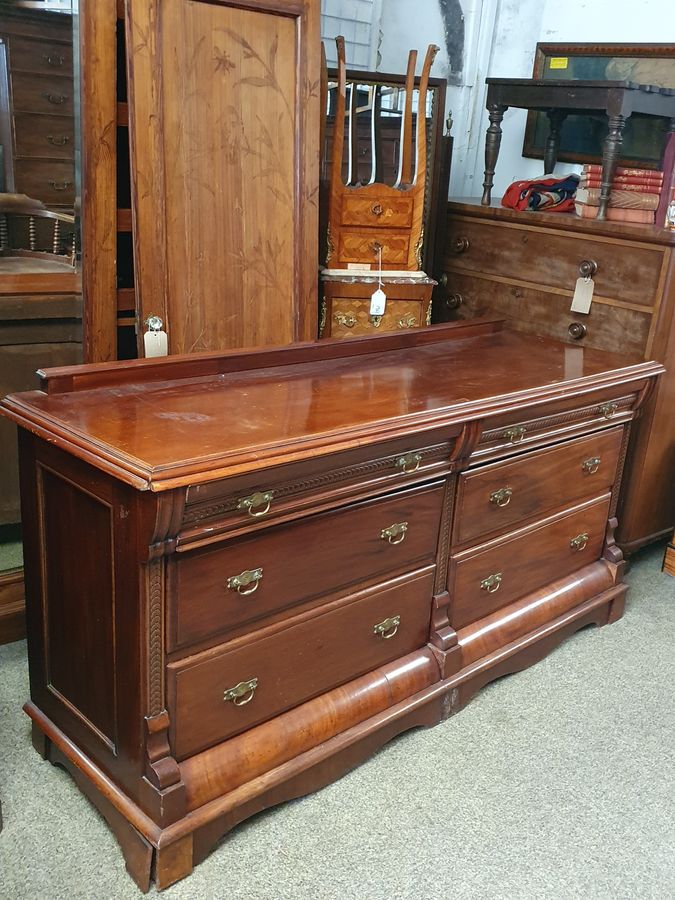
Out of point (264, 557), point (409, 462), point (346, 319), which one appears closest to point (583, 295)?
point (346, 319)

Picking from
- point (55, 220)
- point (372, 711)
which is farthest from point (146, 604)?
point (55, 220)

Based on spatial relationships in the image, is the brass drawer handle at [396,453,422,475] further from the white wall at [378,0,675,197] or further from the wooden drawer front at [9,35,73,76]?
the white wall at [378,0,675,197]

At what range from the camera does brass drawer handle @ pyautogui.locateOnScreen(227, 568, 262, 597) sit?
198 cm

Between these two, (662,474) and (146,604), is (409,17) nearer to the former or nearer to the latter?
(662,474)

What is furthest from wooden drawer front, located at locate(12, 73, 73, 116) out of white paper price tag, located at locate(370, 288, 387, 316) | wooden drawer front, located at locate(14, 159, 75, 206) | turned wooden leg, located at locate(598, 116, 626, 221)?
turned wooden leg, located at locate(598, 116, 626, 221)

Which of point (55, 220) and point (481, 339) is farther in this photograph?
point (481, 339)

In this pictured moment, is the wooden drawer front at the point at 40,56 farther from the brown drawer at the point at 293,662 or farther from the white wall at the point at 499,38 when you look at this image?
the white wall at the point at 499,38

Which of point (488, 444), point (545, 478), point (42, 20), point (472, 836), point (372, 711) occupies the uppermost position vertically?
point (42, 20)

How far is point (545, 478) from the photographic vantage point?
2.83 metres

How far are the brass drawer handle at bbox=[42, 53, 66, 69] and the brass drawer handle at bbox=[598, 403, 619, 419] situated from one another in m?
1.91

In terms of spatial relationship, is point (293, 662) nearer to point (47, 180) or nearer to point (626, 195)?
point (47, 180)

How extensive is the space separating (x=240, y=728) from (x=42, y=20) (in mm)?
1918

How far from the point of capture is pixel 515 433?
102 inches

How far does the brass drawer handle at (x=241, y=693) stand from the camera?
2.06 metres
